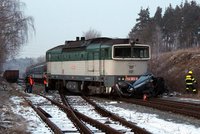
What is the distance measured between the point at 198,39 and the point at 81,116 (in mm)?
69266

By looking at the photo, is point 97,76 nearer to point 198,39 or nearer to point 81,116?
point 81,116

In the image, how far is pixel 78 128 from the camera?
12.4 m

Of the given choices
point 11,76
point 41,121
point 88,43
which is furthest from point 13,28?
point 11,76

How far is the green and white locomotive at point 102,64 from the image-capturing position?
80.3ft

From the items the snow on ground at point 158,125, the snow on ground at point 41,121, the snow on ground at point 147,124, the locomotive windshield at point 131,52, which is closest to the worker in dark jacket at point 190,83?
the locomotive windshield at point 131,52

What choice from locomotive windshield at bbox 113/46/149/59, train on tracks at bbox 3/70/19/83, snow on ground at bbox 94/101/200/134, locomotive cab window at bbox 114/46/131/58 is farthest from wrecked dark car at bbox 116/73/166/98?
train on tracks at bbox 3/70/19/83

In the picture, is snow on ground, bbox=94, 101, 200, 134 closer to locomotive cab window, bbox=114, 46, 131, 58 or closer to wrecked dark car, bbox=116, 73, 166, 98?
wrecked dark car, bbox=116, 73, 166, 98

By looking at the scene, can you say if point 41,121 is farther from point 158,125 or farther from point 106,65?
point 106,65

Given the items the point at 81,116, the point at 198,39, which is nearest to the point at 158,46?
the point at 198,39

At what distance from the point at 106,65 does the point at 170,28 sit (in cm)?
6703

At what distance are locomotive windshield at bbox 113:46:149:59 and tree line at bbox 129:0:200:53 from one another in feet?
179

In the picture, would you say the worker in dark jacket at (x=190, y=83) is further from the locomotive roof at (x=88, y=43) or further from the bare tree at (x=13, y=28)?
the bare tree at (x=13, y=28)

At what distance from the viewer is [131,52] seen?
24.9 m

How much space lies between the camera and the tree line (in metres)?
80.8
